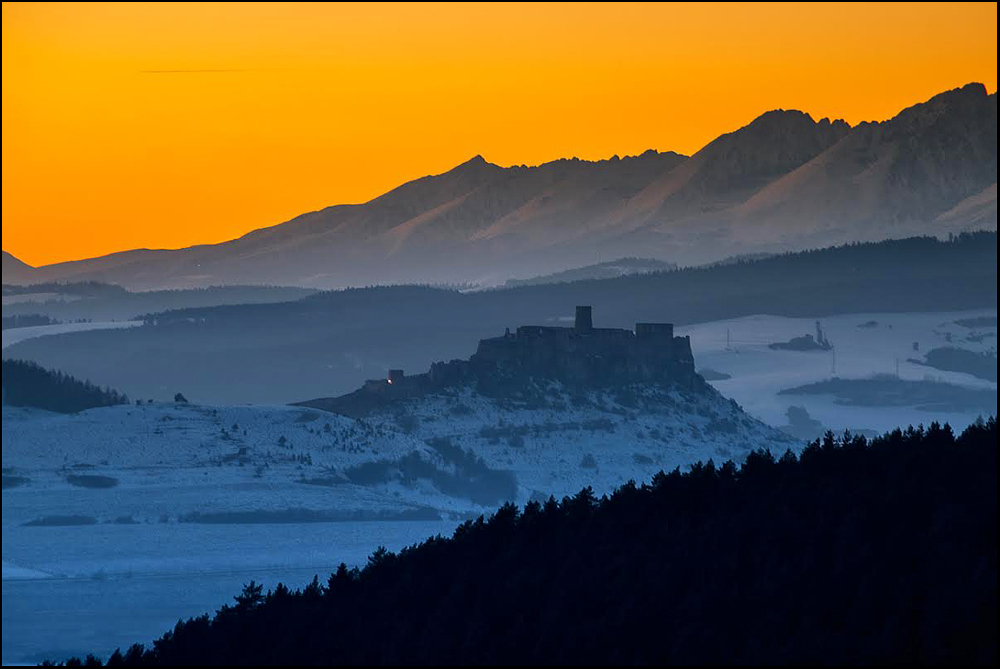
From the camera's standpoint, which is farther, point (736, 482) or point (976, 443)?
point (736, 482)

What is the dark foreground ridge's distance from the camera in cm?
7706

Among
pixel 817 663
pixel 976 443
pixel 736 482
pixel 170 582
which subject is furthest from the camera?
pixel 170 582

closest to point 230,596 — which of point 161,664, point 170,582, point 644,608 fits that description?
point 170,582

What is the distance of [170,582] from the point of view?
195750 millimetres

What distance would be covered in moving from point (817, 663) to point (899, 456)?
71.3ft

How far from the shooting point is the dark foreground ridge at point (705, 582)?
7706 centimetres

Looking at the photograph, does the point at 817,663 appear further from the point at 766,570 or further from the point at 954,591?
the point at 766,570

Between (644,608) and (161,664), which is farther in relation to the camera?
(161,664)

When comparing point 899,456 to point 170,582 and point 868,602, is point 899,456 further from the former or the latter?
point 170,582

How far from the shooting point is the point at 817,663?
74.0m

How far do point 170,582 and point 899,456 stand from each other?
105960 millimetres

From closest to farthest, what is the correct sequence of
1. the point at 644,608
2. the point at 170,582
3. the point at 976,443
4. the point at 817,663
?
the point at 817,663
the point at 644,608
the point at 976,443
the point at 170,582

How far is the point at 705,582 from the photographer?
84.1 m

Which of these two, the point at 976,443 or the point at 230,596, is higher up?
the point at 976,443
